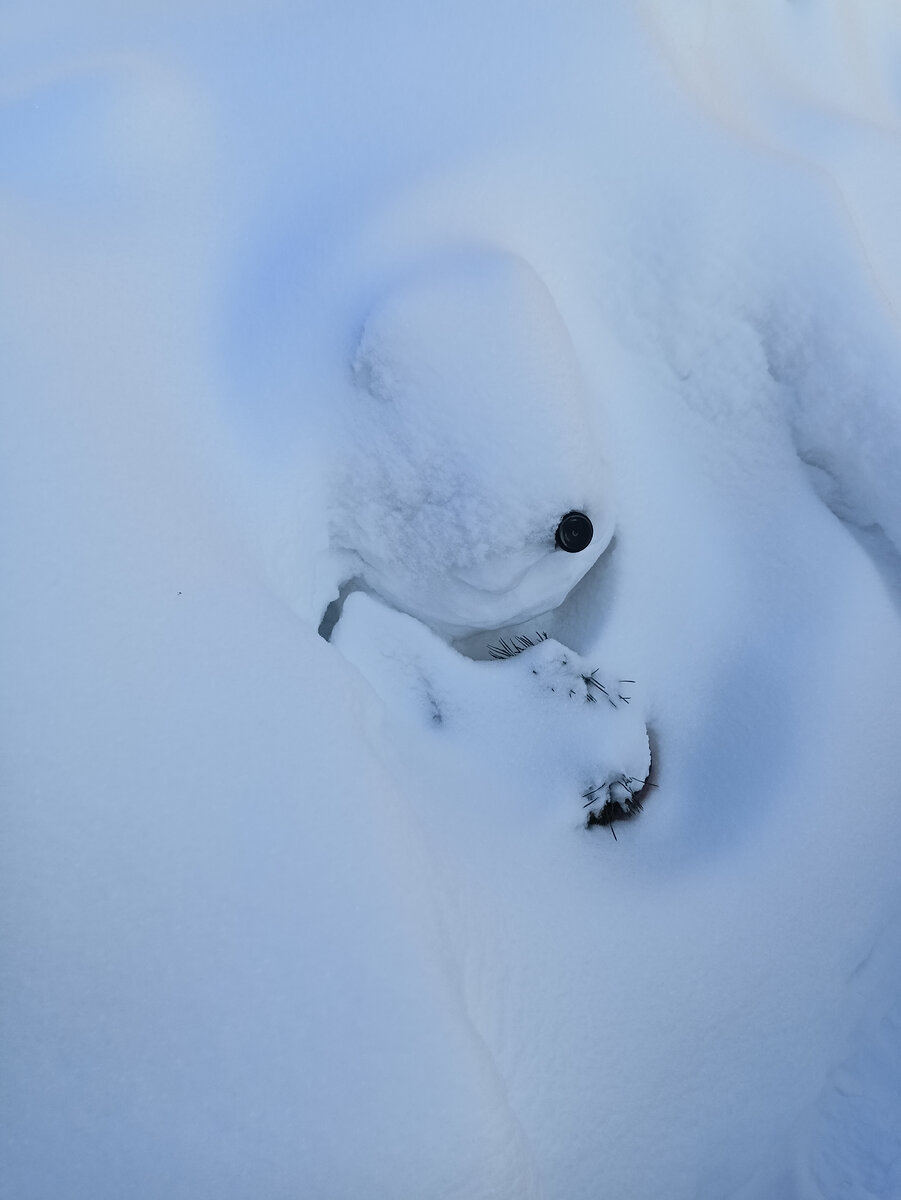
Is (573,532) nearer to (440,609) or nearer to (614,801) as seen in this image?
(440,609)

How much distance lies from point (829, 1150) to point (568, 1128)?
1.66ft

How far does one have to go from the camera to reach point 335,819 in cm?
113

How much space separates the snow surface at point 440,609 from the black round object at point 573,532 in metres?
0.03

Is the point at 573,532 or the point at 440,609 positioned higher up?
the point at 573,532

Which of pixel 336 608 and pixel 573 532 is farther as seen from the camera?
pixel 336 608

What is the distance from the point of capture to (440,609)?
5.34ft

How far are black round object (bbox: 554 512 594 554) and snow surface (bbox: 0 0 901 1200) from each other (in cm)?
3

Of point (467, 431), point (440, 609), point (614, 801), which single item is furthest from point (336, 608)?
point (614, 801)

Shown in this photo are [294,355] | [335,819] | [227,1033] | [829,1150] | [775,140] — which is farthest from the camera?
[775,140]

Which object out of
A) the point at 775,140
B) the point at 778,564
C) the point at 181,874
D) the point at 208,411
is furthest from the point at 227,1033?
the point at 775,140

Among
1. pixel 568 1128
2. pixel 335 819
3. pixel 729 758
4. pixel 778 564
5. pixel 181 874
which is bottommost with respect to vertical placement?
pixel 568 1128

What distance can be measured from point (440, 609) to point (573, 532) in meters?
0.29

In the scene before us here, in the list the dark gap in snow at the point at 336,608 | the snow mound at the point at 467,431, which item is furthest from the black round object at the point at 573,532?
the dark gap in snow at the point at 336,608

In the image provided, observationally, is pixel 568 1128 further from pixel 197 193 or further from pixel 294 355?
pixel 197 193
